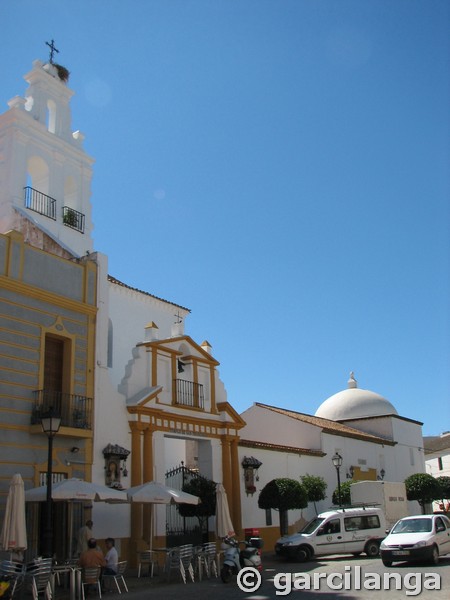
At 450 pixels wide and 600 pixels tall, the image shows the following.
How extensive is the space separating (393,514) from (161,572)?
11.1 metres

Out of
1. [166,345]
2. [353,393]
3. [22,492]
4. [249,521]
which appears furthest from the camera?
[353,393]

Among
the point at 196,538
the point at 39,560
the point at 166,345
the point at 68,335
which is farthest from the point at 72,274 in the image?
the point at 196,538

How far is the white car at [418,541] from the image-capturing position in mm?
16078

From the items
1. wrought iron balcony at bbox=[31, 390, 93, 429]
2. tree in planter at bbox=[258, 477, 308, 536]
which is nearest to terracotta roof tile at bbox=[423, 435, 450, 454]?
tree in planter at bbox=[258, 477, 308, 536]

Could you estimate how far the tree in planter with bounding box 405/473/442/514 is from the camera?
32250 mm

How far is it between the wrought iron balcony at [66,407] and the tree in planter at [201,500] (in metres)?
4.43

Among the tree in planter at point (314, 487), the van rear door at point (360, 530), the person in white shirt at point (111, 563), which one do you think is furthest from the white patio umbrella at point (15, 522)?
the tree in planter at point (314, 487)

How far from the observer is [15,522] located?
43.1ft

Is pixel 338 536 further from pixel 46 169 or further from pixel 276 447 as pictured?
pixel 46 169

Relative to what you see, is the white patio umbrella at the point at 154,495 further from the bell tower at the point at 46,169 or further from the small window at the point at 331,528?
the bell tower at the point at 46,169

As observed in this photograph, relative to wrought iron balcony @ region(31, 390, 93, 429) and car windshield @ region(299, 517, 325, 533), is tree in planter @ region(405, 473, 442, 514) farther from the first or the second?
wrought iron balcony @ region(31, 390, 93, 429)

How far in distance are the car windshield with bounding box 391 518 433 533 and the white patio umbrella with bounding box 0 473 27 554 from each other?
9818mm

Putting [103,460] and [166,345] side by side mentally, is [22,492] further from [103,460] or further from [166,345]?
[166,345]

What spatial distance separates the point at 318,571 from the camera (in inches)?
664
